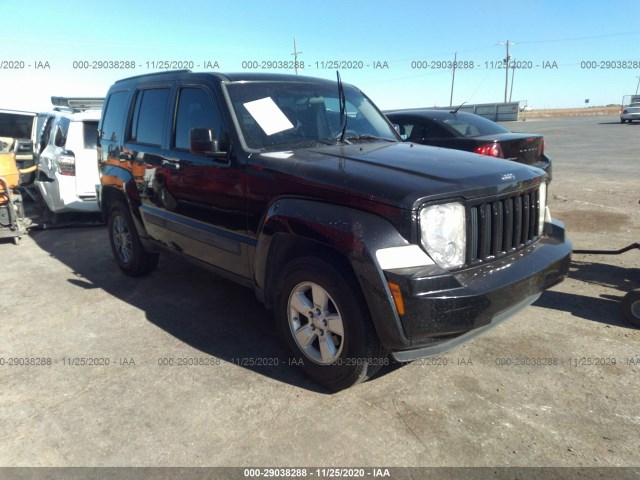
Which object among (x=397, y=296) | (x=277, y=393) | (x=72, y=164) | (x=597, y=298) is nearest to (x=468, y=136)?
(x=597, y=298)

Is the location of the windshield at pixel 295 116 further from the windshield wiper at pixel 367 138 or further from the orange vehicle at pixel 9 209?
the orange vehicle at pixel 9 209

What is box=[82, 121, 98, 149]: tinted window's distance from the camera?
735 centimetres

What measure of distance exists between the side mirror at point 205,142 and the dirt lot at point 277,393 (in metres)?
1.51

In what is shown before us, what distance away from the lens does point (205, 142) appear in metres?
3.32

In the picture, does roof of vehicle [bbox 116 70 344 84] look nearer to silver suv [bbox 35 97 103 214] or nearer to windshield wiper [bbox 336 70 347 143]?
windshield wiper [bbox 336 70 347 143]

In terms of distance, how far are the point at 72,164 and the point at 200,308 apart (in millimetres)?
4320

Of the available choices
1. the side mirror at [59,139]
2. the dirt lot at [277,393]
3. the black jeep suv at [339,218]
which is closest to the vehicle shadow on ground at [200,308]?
the dirt lot at [277,393]

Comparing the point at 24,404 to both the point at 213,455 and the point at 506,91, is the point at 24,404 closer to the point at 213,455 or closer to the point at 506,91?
the point at 213,455

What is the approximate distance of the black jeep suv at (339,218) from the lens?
2.50 m

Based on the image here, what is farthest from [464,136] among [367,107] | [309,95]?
[309,95]

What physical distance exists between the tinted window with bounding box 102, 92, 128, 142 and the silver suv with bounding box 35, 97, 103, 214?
2.04 metres

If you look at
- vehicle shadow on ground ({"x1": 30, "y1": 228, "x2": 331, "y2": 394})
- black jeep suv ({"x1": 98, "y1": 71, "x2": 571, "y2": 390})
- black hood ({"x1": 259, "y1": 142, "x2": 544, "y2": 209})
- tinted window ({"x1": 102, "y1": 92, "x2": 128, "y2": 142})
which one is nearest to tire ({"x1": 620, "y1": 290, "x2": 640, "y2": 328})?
black jeep suv ({"x1": 98, "y1": 71, "x2": 571, "y2": 390})

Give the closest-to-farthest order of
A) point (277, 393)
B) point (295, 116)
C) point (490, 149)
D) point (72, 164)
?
point (277, 393)
point (295, 116)
point (490, 149)
point (72, 164)

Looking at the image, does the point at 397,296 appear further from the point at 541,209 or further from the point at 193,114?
the point at 193,114
